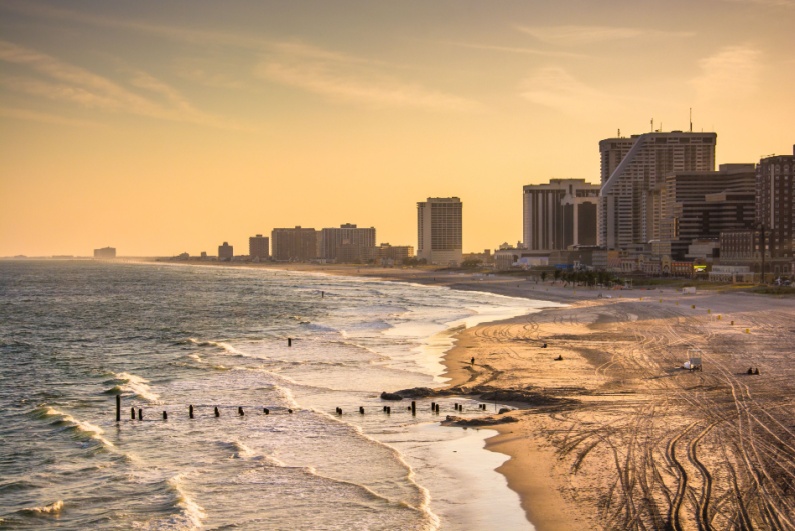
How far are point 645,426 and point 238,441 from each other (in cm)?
1976

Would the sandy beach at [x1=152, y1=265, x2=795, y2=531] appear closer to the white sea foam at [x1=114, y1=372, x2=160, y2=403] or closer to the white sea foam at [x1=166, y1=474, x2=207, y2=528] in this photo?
the white sea foam at [x1=166, y1=474, x2=207, y2=528]

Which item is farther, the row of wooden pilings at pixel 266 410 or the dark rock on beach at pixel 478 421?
the row of wooden pilings at pixel 266 410

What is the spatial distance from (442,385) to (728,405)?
17.6 m

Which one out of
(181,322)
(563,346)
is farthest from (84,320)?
(563,346)

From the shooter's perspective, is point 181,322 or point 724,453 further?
point 181,322

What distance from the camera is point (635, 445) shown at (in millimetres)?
35188

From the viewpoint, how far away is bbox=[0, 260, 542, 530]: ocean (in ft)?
94.6

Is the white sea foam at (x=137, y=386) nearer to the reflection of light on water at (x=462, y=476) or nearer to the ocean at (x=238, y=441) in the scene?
the ocean at (x=238, y=441)

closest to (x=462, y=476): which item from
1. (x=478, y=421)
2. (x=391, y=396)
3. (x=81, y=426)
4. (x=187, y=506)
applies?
(x=478, y=421)

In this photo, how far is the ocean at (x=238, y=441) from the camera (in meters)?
28.8

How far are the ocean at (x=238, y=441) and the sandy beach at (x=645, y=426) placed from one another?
2127 mm

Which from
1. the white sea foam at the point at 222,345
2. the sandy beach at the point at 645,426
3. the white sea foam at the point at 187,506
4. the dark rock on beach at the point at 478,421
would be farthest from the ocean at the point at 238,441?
the sandy beach at the point at 645,426

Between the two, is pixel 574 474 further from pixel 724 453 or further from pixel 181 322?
pixel 181 322

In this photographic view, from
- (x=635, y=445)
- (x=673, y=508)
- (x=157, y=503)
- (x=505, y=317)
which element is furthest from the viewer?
(x=505, y=317)
